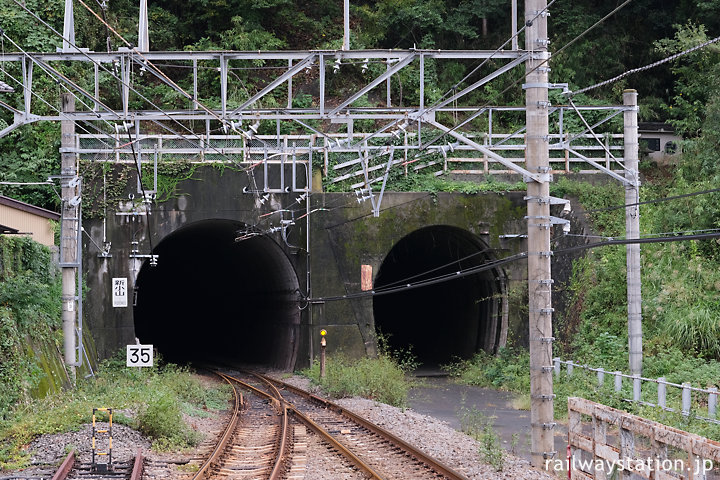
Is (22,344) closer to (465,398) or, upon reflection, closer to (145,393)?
(145,393)

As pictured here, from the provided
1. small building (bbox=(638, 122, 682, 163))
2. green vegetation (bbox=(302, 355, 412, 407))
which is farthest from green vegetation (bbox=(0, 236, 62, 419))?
small building (bbox=(638, 122, 682, 163))

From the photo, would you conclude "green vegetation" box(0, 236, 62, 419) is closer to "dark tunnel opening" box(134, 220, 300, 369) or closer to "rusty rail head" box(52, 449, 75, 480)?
"rusty rail head" box(52, 449, 75, 480)

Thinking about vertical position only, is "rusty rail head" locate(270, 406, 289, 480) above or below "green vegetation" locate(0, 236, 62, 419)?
below

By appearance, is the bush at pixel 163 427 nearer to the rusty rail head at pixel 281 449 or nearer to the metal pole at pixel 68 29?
the rusty rail head at pixel 281 449

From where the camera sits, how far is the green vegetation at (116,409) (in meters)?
12.8

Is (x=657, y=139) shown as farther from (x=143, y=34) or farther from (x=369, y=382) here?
(x=143, y=34)

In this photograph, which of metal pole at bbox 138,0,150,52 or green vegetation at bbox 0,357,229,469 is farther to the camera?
metal pole at bbox 138,0,150,52

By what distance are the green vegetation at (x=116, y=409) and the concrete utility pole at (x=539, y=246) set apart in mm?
5892

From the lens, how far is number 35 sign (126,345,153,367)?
693 inches

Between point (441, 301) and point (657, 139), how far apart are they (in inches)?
384

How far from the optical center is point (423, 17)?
3444cm

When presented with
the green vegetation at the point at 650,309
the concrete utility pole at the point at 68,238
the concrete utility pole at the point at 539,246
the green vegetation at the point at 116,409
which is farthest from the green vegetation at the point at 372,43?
the concrete utility pole at the point at 539,246

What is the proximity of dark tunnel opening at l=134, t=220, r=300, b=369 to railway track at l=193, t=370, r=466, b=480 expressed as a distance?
28.1 ft

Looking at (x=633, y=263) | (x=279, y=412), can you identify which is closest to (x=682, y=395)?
(x=633, y=263)
